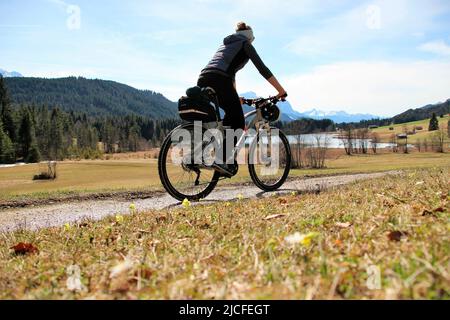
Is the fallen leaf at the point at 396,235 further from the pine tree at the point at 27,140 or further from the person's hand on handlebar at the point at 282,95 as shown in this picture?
the pine tree at the point at 27,140

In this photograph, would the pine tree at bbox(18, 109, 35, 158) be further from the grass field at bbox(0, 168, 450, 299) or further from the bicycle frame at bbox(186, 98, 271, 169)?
the grass field at bbox(0, 168, 450, 299)

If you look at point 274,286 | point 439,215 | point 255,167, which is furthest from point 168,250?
point 255,167

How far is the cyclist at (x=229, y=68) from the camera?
777 centimetres

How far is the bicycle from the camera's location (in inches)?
307

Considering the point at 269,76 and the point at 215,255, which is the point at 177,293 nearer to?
the point at 215,255

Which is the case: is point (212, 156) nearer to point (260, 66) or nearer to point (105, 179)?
point (260, 66)

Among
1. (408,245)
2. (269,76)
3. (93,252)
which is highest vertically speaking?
(269,76)

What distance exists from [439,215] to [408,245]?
121 cm

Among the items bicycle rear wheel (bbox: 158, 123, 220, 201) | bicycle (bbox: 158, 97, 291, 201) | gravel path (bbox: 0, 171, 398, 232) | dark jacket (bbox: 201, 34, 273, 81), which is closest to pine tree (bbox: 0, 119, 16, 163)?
gravel path (bbox: 0, 171, 398, 232)

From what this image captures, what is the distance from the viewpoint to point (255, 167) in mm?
9852

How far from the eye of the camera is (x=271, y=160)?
410 inches

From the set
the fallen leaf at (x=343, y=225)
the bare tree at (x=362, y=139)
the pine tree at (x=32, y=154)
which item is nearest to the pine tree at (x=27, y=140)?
the pine tree at (x=32, y=154)
